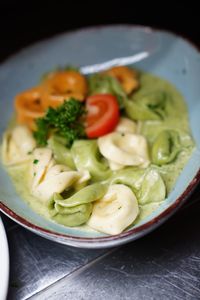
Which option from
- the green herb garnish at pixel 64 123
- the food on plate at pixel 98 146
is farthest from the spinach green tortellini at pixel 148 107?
the green herb garnish at pixel 64 123

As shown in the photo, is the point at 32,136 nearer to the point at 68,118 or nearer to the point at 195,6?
the point at 68,118

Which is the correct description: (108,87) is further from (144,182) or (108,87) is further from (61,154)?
(144,182)

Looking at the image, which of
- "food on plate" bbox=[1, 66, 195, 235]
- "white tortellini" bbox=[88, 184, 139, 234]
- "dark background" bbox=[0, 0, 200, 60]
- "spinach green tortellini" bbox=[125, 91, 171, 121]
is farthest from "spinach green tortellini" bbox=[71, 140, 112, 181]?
"dark background" bbox=[0, 0, 200, 60]

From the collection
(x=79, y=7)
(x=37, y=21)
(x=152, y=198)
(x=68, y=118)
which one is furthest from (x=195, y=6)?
(x=152, y=198)

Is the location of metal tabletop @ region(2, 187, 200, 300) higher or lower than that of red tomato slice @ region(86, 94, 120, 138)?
lower

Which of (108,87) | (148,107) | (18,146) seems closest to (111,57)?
(108,87)

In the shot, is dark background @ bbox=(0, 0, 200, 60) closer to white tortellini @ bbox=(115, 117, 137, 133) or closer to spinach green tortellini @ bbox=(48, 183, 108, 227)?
white tortellini @ bbox=(115, 117, 137, 133)
